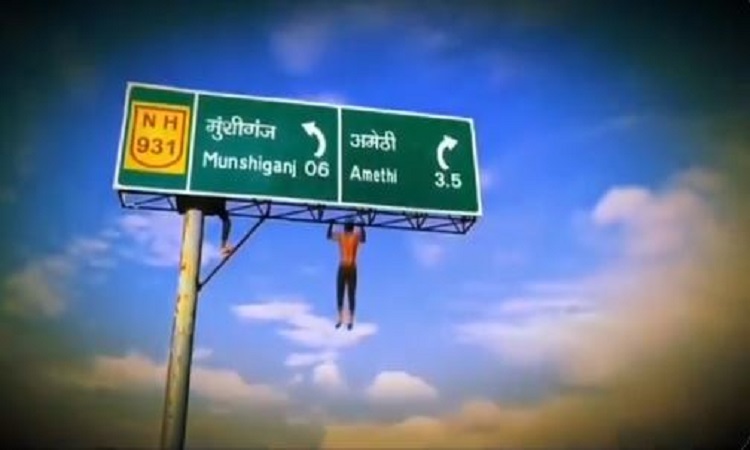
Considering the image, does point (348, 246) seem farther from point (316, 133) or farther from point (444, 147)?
point (444, 147)

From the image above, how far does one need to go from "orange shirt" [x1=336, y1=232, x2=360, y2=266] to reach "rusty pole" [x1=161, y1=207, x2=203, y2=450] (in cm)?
137

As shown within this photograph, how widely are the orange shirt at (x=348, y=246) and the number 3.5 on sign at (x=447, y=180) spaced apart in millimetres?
990

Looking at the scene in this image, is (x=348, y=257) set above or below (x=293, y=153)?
below

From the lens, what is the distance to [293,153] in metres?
6.84

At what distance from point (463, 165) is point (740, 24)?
256 inches

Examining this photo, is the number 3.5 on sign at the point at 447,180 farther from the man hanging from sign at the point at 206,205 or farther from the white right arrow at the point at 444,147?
the man hanging from sign at the point at 206,205

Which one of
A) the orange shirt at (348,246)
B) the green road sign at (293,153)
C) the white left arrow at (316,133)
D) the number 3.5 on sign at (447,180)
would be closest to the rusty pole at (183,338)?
the green road sign at (293,153)

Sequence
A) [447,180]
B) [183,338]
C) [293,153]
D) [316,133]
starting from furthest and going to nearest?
1. [447,180]
2. [316,133]
3. [293,153]
4. [183,338]

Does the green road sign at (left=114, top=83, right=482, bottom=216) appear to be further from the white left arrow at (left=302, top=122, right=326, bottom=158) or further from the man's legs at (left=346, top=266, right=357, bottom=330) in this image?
the man's legs at (left=346, top=266, right=357, bottom=330)

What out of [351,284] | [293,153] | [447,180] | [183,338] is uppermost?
[293,153]

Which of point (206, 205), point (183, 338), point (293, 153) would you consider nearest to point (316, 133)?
point (293, 153)

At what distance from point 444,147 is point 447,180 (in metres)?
0.34

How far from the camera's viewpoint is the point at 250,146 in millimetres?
6781

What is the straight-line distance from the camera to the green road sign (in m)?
6.52
